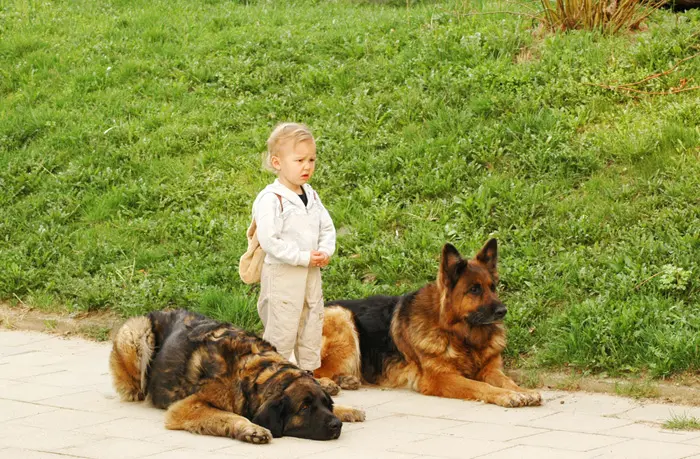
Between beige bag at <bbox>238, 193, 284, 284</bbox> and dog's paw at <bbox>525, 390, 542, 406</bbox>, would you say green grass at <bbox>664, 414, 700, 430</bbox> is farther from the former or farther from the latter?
beige bag at <bbox>238, 193, 284, 284</bbox>

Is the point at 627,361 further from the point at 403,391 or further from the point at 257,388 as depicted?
the point at 257,388

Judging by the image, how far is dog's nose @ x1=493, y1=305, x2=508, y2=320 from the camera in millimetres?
6785

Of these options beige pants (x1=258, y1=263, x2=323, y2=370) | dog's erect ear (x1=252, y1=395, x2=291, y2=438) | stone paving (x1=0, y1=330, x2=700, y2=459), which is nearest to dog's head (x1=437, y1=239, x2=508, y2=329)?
stone paving (x1=0, y1=330, x2=700, y2=459)

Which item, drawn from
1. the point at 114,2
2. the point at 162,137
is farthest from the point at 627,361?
the point at 114,2

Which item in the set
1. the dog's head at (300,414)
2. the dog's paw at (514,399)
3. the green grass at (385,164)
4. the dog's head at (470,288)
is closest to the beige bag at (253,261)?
the dog's head at (470,288)

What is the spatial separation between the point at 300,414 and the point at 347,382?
182 centimetres

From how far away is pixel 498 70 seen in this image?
11.8m

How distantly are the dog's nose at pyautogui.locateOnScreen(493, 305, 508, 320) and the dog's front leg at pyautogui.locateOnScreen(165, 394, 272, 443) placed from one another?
2177 millimetres

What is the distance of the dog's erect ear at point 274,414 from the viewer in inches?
219

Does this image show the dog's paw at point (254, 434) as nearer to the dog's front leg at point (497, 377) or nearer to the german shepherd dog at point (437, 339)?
the german shepherd dog at point (437, 339)

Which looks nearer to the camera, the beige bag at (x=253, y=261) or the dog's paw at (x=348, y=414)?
the dog's paw at (x=348, y=414)

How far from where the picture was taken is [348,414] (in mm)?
6113

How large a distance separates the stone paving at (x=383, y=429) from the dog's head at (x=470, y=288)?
663mm

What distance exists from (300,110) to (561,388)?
6.59 meters
